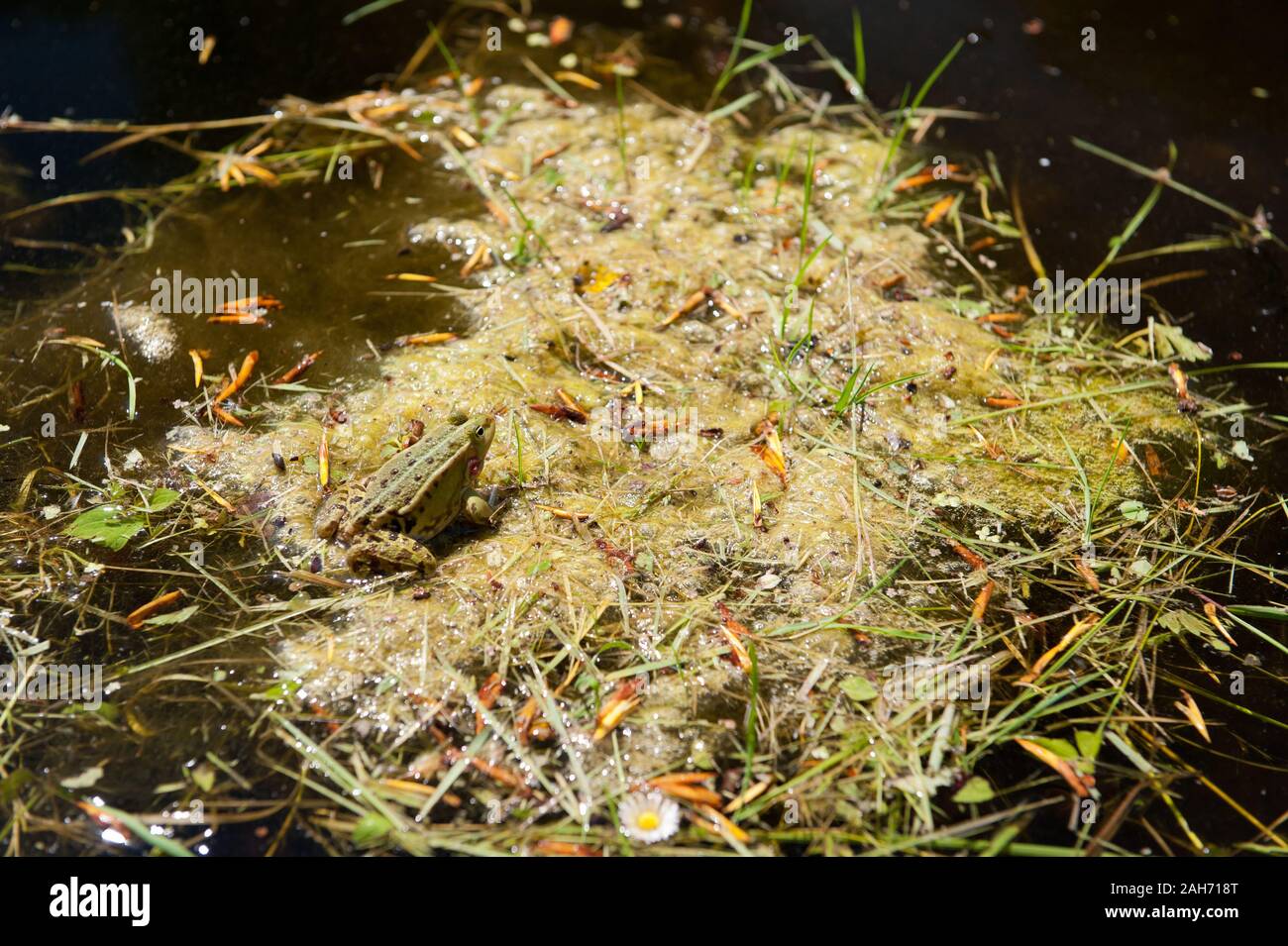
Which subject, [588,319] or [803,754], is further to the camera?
[588,319]

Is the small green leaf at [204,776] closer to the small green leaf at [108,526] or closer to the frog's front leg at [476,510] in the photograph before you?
the small green leaf at [108,526]

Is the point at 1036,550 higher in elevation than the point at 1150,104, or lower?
lower

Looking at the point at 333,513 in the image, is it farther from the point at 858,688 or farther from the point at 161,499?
the point at 858,688

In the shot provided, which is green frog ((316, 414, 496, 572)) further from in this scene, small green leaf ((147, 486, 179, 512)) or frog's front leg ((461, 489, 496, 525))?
small green leaf ((147, 486, 179, 512))

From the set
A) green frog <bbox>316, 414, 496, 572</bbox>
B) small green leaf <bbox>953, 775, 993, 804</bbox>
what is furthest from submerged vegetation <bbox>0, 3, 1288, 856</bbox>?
green frog <bbox>316, 414, 496, 572</bbox>
